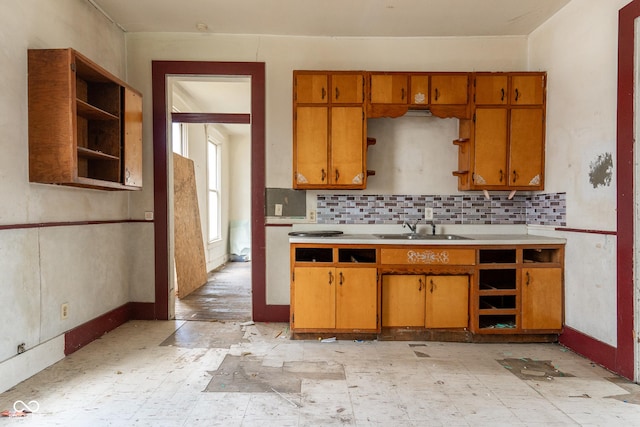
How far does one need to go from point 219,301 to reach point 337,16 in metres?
3.63

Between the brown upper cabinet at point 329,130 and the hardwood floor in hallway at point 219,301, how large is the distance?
1774mm

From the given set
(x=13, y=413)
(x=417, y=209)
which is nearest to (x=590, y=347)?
(x=417, y=209)

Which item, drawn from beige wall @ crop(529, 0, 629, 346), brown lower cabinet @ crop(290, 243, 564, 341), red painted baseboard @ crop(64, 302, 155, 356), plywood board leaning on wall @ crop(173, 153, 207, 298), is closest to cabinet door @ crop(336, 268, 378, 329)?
brown lower cabinet @ crop(290, 243, 564, 341)

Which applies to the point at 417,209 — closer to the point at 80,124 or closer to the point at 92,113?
the point at 92,113

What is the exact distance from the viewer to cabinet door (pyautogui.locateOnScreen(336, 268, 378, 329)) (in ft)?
10.9

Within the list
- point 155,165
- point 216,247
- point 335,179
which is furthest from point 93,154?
point 216,247

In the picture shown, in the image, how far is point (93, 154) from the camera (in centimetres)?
292

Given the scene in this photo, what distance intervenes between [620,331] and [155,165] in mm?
4498

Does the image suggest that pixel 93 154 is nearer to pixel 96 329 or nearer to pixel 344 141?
pixel 96 329

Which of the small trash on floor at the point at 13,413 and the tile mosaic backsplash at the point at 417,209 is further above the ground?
the tile mosaic backsplash at the point at 417,209

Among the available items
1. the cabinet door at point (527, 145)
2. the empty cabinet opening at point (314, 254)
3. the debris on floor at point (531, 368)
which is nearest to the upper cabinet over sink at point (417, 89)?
the cabinet door at point (527, 145)

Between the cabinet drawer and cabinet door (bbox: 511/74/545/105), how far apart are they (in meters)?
1.65

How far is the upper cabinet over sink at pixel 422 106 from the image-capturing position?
3.61 m

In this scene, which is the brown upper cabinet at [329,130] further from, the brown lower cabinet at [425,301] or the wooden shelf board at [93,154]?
the wooden shelf board at [93,154]
